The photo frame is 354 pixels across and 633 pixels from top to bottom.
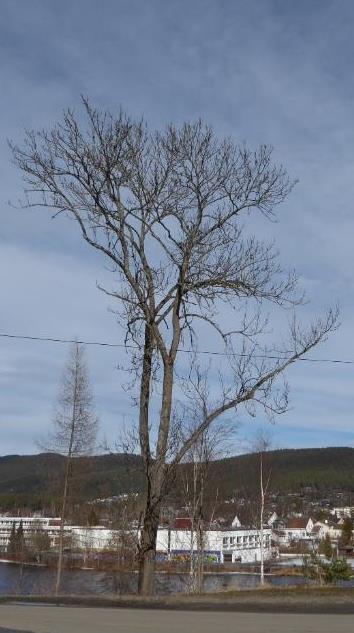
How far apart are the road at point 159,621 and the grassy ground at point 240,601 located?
75cm

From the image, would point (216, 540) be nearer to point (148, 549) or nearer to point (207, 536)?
point (207, 536)

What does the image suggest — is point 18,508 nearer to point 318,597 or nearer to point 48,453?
point 48,453

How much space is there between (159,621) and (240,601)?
292 cm

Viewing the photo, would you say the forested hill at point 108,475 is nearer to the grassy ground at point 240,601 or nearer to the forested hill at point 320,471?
the grassy ground at point 240,601

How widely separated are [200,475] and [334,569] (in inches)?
362

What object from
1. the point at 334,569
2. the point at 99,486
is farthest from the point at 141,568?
the point at 99,486

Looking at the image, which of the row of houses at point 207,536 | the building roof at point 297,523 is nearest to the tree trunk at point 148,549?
the row of houses at point 207,536

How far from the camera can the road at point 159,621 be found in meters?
8.74

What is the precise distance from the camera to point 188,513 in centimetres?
3228

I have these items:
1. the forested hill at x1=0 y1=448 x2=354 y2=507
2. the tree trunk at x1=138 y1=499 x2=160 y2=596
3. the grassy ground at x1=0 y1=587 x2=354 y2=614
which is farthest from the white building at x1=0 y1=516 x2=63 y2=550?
the grassy ground at x1=0 y1=587 x2=354 y2=614

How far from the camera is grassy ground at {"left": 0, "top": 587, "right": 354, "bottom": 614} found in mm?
11375

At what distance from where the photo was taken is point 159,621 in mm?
9602

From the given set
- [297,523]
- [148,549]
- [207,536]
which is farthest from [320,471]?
[148,549]

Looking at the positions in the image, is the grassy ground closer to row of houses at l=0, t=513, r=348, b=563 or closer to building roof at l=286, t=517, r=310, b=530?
row of houses at l=0, t=513, r=348, b=563
